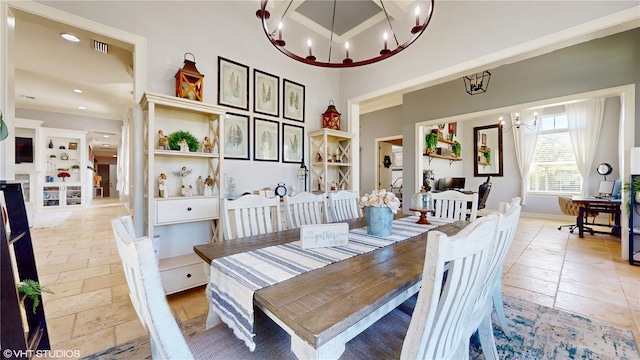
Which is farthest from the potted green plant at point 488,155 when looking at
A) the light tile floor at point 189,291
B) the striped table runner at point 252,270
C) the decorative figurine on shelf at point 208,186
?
the decorative figurine on shelf at point 208,186

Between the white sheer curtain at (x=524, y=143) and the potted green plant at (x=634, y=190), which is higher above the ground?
the white sheer curtain at (x=524, y=143)

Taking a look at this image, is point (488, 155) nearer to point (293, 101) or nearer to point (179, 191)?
point (293, 101)

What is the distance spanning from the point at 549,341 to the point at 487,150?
6.49 m

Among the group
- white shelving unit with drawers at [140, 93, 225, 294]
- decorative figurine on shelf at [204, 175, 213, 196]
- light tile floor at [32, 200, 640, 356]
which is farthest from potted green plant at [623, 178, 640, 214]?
decorative figurine on shelf at [204, 175, 213, 196]

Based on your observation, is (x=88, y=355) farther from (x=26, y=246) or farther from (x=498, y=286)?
(x=498, y=286)

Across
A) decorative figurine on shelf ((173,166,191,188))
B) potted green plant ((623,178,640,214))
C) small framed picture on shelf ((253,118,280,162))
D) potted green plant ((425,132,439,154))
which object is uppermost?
potted green plant ((425,132,439,154))

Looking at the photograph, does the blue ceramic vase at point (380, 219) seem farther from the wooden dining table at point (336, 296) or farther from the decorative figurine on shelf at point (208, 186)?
the decorative figurine on shelf at point (208, 186)

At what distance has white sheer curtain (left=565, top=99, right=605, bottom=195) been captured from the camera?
5199 millimetres

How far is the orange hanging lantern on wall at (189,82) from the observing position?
2283 millimetres

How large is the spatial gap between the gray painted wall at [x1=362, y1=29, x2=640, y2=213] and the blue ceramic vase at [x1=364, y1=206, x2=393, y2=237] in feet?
11.7

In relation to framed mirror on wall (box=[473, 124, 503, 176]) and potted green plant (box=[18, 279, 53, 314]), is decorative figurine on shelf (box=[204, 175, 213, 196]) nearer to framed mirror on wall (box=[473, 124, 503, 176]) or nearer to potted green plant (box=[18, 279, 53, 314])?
potted green plant (box=[18, 279, 53, 314])

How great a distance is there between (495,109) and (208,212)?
482 centimetres

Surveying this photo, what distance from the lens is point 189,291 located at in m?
2.33

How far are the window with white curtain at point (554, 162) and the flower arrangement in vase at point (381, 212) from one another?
6.78 meters
